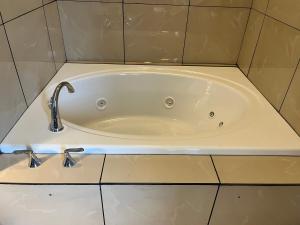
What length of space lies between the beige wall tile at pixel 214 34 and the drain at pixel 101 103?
60 centimetres

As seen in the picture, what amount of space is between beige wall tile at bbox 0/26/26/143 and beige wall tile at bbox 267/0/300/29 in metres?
→ 1.16

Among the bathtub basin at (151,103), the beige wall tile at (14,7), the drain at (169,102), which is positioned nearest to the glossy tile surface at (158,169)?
the bathtub basin at (151,103)

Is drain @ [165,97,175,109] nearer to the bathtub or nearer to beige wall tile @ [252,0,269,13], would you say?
the bathtub

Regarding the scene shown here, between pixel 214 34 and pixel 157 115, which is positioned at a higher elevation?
pixel 214 34

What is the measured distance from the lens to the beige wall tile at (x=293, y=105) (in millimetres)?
987

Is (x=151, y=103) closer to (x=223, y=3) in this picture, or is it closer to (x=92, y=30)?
(x=92, y=30)

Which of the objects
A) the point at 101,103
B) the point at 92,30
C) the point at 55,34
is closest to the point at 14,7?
the point at 55,34

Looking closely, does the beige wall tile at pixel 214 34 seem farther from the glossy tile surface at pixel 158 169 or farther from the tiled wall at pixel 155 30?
the glossy tile surface at pixel 158 169

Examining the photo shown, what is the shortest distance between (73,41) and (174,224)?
120cm

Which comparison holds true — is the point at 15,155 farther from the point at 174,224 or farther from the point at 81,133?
the point at 174,224

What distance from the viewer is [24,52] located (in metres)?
1.04

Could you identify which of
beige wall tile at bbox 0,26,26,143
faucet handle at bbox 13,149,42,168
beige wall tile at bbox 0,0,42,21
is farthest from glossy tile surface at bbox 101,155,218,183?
beige wall tile at bbox 0,0,42,21

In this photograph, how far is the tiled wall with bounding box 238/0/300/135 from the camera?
3.31ft

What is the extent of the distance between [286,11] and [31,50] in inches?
46.1
